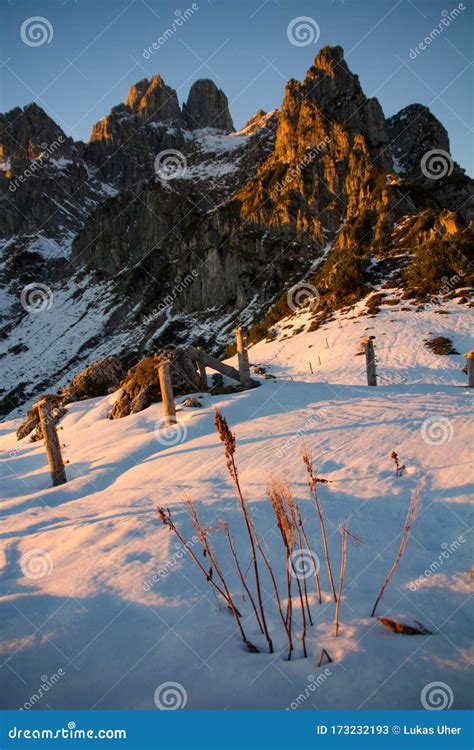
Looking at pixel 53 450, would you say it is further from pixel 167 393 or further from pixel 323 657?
pixel 323 657

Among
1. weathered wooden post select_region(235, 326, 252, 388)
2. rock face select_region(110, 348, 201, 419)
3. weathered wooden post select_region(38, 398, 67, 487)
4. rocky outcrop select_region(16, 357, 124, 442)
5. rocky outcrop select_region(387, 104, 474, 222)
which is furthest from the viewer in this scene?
rocky outcrop select_region(387, 104, 474, 222)

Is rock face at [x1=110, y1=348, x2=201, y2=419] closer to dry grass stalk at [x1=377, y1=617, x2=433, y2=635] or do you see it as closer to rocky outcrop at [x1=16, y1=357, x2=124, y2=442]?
rocky outcrop at [x1=16, y1=357, x2=124, y2=442]

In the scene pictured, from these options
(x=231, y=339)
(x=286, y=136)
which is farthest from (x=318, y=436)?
(x=286, y=136)

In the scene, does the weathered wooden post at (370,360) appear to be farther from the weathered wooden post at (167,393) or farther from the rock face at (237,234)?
the rock face at (237,234)

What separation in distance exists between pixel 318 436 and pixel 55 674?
5364mm

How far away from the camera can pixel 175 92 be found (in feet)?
479

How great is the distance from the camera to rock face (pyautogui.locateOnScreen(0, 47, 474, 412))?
47.0 meters

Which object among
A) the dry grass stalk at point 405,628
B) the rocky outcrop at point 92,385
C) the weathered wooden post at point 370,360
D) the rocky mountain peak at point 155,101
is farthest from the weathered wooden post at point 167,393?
the rocky mountain peak at point 155,101

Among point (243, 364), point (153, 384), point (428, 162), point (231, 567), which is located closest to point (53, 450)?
point (231, 567)

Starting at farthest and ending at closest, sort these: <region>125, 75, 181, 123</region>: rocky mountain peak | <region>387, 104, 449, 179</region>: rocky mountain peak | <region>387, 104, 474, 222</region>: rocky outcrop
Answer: <region>125, 75, 181, 123</region>: rocky mountain peak < <region>387, 104, 449, 179</region>: rocky mountain peak < <region>387, 104, 474, 222</region>: rocky outcrop

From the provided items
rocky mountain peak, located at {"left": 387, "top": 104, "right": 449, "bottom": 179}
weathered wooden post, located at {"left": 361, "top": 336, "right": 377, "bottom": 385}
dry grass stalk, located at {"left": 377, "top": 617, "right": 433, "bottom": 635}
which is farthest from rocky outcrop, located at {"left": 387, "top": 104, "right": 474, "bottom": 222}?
dry grass stalk, located at {"left": 377, "top": 617, "right": 433, "bottom": 635}

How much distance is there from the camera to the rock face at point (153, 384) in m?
13.7

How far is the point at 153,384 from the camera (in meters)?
14.0

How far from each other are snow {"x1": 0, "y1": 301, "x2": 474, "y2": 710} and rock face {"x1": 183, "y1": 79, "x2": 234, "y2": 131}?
166776 mm
